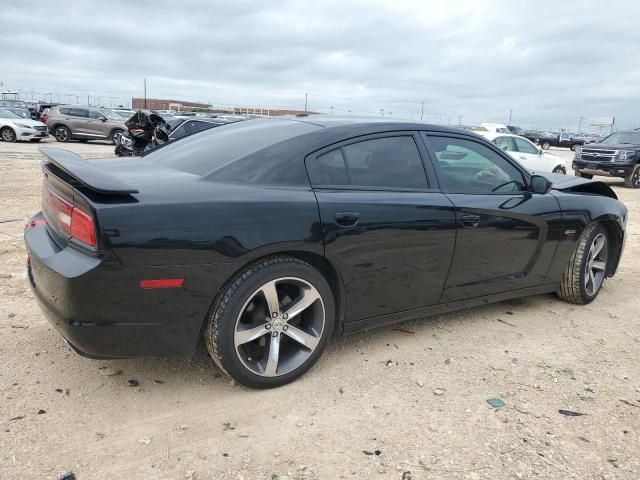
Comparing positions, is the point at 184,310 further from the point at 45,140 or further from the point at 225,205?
the point at 45,140

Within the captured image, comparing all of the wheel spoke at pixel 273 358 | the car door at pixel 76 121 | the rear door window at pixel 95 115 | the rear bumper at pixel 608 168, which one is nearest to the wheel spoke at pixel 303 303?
the wheel spoke at pixel 273 358

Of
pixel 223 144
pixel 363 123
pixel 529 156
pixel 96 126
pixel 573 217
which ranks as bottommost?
pixel 96 126

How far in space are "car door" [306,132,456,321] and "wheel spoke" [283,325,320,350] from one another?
Answer: 0.87ft

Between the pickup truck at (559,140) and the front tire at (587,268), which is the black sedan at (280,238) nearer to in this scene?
the front tire at (587,268)

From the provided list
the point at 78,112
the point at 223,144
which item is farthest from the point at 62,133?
the point at 223,144

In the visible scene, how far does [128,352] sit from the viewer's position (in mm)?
2490

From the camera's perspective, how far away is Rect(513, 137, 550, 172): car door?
13.4m

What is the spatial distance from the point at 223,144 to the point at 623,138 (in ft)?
54.2

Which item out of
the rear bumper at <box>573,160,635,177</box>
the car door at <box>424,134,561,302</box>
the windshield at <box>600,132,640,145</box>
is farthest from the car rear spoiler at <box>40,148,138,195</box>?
the windshield at <box>600,132,640,145</box>

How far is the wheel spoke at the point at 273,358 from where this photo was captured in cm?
282

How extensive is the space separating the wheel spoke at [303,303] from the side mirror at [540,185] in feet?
6.72

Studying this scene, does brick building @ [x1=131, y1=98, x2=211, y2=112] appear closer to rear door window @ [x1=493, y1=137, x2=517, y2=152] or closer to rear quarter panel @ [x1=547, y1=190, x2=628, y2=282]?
rear door window @ [x1=493, y1=137, x2=517, y2=152]

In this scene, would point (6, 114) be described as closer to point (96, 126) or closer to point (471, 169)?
point (96, 126)

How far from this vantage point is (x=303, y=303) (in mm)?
2852
